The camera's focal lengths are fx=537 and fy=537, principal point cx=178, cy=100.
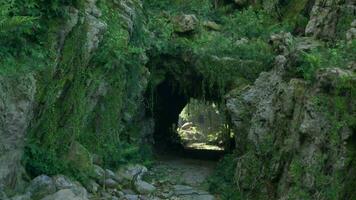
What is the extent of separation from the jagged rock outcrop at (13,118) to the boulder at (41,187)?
0.35 metres

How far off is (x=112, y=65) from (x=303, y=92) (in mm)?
3715

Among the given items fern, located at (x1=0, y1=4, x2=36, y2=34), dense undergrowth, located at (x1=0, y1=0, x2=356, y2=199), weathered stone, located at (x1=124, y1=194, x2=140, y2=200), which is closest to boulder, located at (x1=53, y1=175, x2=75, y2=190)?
dense undergrowth, located at (x1=0, y1=0, x2=356, y2=199)

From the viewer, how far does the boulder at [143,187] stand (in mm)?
10516

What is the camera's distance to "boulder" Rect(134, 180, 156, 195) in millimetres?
10516

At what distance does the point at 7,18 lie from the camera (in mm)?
7453

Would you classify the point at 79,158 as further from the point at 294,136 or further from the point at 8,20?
the point at 294,136

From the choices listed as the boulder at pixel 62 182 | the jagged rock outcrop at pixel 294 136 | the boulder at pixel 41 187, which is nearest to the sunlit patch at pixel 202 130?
the jagged rock outcrop at pixel 294 136

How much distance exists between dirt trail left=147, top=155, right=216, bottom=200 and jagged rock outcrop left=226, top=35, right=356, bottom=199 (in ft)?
3.68

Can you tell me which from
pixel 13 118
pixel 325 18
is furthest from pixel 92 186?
pixel 325 18

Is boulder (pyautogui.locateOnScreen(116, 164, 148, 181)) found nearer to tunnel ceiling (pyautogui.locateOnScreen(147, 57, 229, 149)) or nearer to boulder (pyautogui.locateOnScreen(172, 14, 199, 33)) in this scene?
tunnel ceiling (pyautogui.locateOnScreen(147, 57, 229, 149))

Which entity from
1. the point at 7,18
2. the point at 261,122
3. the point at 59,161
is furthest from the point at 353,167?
the point at 7,18

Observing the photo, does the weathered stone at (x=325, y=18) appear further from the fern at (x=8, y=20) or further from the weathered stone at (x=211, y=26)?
the fern at (x=8, y=20)

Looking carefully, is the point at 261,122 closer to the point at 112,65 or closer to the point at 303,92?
the point at 303,92

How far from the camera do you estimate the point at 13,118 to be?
7418 millimetres
